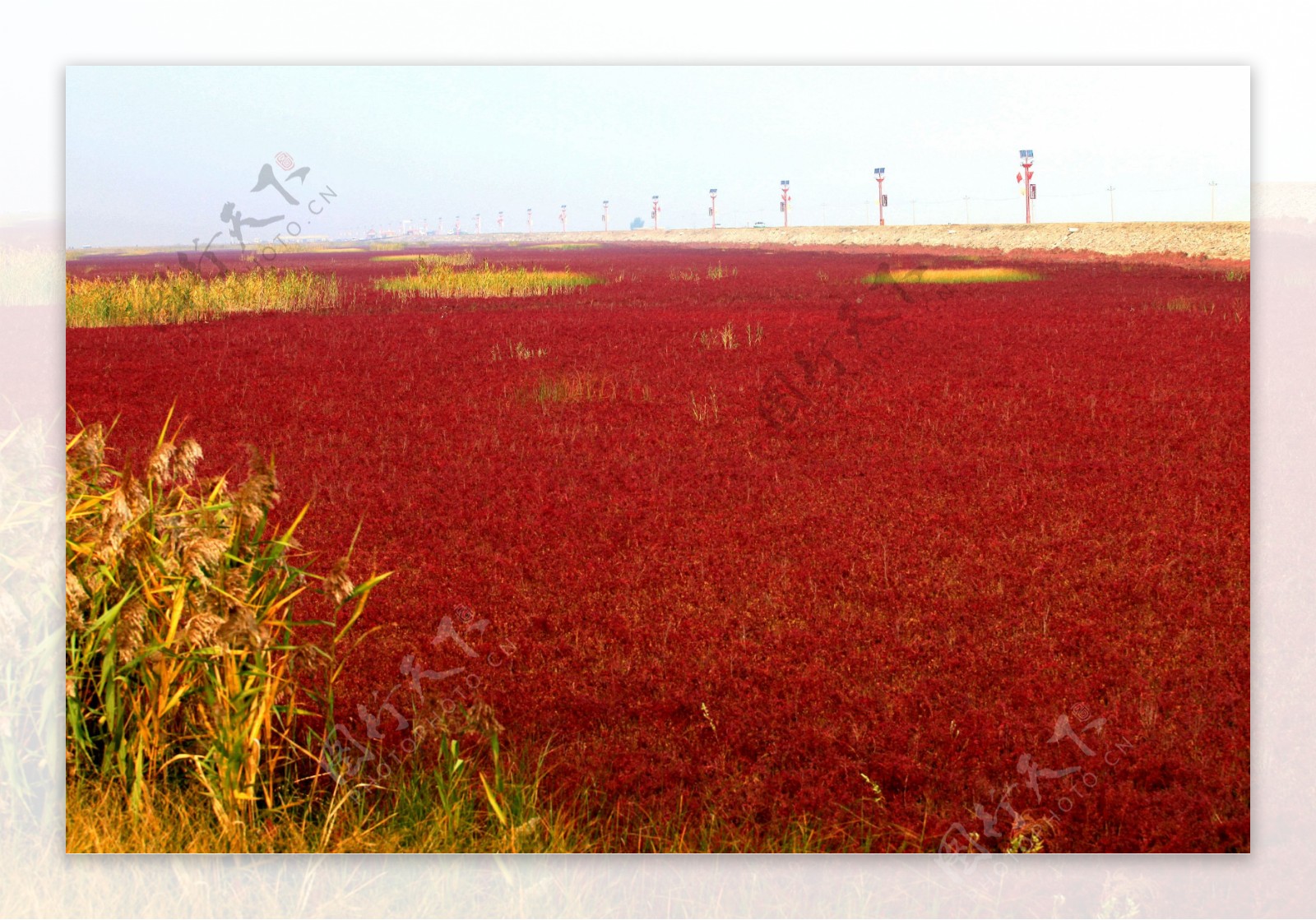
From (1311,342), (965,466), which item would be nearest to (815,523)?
(965,466)

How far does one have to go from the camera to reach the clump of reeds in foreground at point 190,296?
11188mm

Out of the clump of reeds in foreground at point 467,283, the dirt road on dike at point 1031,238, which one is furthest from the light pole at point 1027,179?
the clump of reeds in foreground at point 467,283

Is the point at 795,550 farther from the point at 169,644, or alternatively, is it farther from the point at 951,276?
the point at 951,276

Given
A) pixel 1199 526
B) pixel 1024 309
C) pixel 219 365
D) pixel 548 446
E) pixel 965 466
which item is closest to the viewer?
pixel 1199 526

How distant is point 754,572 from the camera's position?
5.25 meters

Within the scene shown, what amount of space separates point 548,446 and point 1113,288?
1126 cm

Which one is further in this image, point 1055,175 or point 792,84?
point 1055,175

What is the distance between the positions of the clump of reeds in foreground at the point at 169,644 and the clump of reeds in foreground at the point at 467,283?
14142 millimetres

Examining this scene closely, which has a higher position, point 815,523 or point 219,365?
point 219,365

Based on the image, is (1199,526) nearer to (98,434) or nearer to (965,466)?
(965,466)

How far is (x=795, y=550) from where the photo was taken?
5547 mm

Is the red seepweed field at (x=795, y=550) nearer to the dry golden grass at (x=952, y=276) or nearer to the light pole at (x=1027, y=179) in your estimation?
the light pole at (x=1027, y=179)

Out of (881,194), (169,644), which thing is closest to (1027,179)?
(881,194)

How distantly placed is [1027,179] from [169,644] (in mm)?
4777
